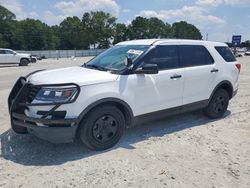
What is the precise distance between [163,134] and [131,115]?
92cm

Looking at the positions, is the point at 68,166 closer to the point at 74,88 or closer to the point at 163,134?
the point at 74,88

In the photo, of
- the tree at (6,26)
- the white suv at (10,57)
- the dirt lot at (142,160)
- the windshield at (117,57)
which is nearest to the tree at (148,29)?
the tree at (6,26)

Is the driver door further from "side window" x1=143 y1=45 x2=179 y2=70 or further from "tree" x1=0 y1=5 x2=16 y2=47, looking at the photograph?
"tree" x1=0 y1=5 x2=16 y2=47

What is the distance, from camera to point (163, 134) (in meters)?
5.10

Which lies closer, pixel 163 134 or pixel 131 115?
pixel 131 115

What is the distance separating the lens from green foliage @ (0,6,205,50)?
80938 millimetres

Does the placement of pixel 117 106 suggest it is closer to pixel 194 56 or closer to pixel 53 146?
pixel 53 146

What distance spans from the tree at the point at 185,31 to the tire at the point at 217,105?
364 feet

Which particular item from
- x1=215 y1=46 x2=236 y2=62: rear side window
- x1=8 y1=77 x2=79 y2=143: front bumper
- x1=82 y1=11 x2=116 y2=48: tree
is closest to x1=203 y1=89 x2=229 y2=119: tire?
x1=215 y1=46 x2=236 y2=62: rear side window

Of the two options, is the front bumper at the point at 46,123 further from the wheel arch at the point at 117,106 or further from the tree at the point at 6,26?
the tree at the point at 6,26

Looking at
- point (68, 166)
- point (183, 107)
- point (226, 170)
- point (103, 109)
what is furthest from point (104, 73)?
point (226, 170)

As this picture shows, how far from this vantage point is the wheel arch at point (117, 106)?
4.00 meters

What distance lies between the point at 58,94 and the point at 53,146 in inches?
42.6

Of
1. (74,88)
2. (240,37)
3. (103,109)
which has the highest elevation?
(240,37)
